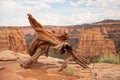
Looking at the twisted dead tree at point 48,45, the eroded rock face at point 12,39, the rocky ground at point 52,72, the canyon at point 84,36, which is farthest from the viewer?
the eroded rock face at point 12,39

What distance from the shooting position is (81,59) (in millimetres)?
10406

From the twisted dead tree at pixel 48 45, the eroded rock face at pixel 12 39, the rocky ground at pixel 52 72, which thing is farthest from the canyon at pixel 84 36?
the twisted dead tree at pixel 48 45

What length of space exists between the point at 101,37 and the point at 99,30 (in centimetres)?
143

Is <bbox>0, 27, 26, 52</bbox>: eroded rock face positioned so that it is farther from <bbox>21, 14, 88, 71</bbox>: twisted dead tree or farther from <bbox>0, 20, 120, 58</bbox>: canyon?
<bbox>21, 14, 88, 71</bbox>: twisted dead tree

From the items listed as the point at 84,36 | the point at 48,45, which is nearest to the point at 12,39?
the point at 84,36

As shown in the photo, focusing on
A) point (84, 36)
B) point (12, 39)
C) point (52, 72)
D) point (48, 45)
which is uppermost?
point (48, 45)

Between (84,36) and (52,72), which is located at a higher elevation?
(84,36)

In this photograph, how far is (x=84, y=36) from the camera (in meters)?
52.5

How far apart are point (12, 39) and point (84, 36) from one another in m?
11.9

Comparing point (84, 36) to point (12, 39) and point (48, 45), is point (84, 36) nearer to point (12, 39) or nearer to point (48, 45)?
point (12, 39)

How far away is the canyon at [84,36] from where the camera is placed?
149 ft

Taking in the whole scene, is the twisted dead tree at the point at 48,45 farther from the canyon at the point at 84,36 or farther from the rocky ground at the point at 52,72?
the canyon at the point at 84,36

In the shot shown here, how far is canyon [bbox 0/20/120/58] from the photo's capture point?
45.3 meters

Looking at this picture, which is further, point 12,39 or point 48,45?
point 12,39
